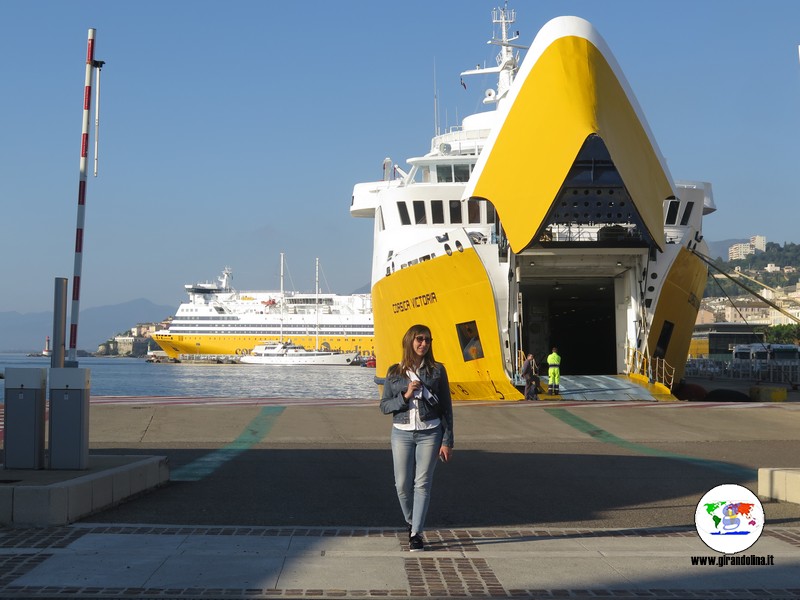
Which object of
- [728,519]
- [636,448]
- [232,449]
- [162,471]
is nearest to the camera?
[728,519]

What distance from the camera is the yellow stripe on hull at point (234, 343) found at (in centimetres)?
13075

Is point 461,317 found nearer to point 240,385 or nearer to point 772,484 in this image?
point 772,484

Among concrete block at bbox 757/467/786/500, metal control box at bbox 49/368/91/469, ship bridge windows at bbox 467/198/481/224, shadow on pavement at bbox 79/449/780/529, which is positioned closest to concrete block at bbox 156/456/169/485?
shadow on pavement at bbox 79/449/780/529

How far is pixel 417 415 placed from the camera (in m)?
6.71

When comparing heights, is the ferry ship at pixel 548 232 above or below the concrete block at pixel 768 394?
above

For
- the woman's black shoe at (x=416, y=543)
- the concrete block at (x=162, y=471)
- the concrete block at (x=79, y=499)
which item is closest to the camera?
the woman's black shoe at (x=416, y=543)

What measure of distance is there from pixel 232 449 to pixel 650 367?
1428 centimetres

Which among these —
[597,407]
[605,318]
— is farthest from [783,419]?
[605,318]

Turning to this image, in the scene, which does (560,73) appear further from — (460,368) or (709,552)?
(709,552)

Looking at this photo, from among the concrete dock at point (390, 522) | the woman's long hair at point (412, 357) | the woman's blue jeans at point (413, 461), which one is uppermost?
the woman's long hair at point (412, 357)

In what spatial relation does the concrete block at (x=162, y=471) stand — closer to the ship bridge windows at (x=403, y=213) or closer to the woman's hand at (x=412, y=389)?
the woman's hand at (x=412, y=389)

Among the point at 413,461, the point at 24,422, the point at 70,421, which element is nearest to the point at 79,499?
the point at 70,421

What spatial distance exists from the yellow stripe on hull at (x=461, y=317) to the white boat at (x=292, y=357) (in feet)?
306

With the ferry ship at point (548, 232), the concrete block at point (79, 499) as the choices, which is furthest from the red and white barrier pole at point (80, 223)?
the ferry ship at point (548, 232)
